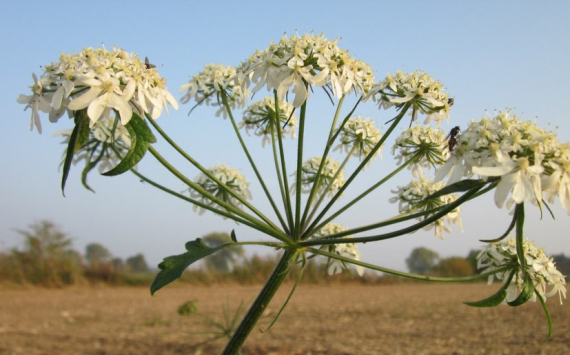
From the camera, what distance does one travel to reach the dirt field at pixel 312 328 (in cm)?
752

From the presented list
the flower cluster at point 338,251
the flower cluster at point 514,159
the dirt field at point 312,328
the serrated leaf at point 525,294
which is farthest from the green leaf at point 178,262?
the dirt field at point 312,328

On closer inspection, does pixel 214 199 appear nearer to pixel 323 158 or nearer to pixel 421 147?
pixel 323 158

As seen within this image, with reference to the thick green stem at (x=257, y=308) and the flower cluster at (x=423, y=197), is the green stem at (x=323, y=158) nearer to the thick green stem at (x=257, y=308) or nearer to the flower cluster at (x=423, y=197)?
the thick green stem at (x=257, y=308)

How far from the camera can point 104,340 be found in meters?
8.66

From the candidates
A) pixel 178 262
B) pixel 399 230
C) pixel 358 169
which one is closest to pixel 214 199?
pixel 178 262

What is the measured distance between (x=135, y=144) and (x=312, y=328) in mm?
7905

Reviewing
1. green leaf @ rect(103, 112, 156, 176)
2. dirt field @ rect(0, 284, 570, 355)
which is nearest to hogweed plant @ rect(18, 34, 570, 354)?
green leaf @ rect(103, 112, 156, 176)

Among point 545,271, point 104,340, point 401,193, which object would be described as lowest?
point 104,340

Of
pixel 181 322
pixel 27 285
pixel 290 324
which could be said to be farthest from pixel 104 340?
pixel 27 285

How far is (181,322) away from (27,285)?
1144cm

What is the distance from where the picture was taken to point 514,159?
2.11m

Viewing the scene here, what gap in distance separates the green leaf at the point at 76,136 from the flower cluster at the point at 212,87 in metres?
1.73

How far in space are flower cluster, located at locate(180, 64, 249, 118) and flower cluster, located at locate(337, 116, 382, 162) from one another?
0.89 metres

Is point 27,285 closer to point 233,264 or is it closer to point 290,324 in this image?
point 233,264
